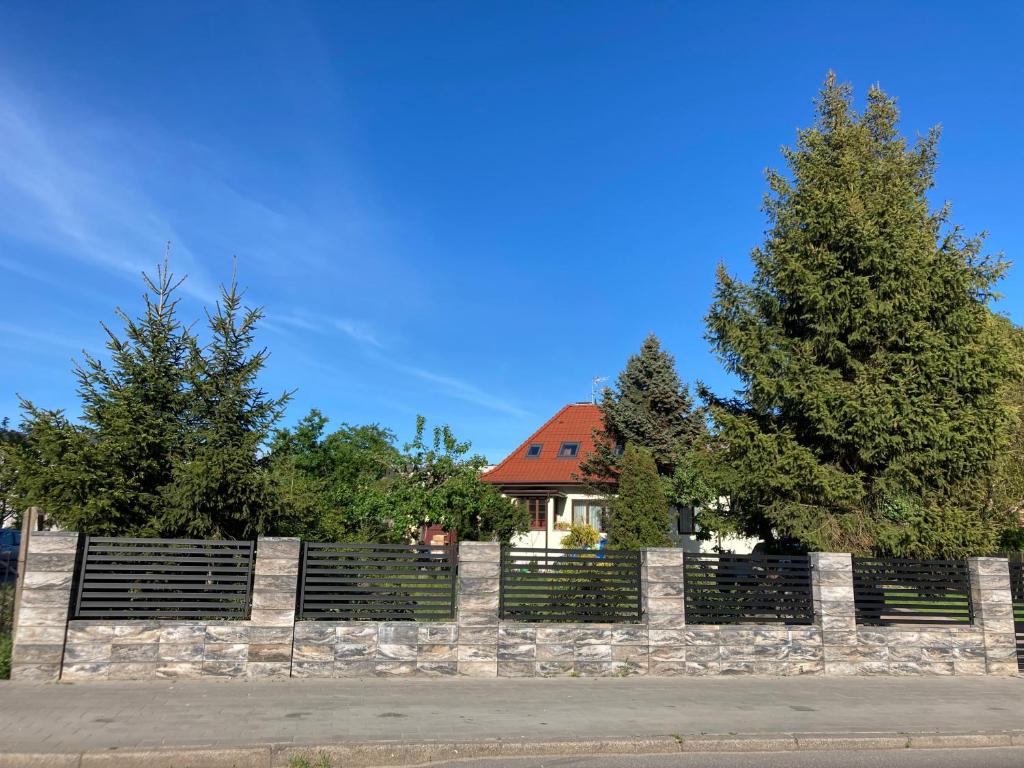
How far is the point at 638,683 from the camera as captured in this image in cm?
977

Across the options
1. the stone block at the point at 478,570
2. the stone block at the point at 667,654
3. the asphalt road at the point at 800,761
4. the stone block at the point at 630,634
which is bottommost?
the asphalt road at the point at 800,761

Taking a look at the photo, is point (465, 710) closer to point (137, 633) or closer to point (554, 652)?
point (554, 652)

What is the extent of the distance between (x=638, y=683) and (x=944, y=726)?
11.5ft

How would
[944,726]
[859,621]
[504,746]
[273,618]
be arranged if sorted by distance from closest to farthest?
1. [504,746]
2. [944,726]
3. [273,618]
4. [859,621]

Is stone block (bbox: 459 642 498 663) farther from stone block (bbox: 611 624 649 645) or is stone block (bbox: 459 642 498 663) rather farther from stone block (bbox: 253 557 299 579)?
stone block (bbox: 253 557 299 579)

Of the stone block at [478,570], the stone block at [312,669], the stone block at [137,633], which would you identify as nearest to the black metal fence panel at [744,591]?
the stone block at [478,570]

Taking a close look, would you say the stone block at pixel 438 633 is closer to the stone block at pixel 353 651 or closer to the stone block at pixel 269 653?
the stone block at pixel 353 651

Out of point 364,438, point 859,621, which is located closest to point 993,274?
point 859,621

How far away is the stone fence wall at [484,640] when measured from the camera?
355 inches

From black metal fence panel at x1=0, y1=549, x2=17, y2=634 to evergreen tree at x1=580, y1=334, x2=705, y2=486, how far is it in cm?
2203

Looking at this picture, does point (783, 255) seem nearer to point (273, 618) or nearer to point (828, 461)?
point (828, 461)

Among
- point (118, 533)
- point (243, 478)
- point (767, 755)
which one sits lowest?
point (767, 755)

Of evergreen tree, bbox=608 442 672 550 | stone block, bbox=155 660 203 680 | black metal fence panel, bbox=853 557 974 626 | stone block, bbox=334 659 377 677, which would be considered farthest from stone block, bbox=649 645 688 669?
evergreen tree, bbox=608 442 672 550

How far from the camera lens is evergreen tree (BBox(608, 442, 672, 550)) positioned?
22.9m
